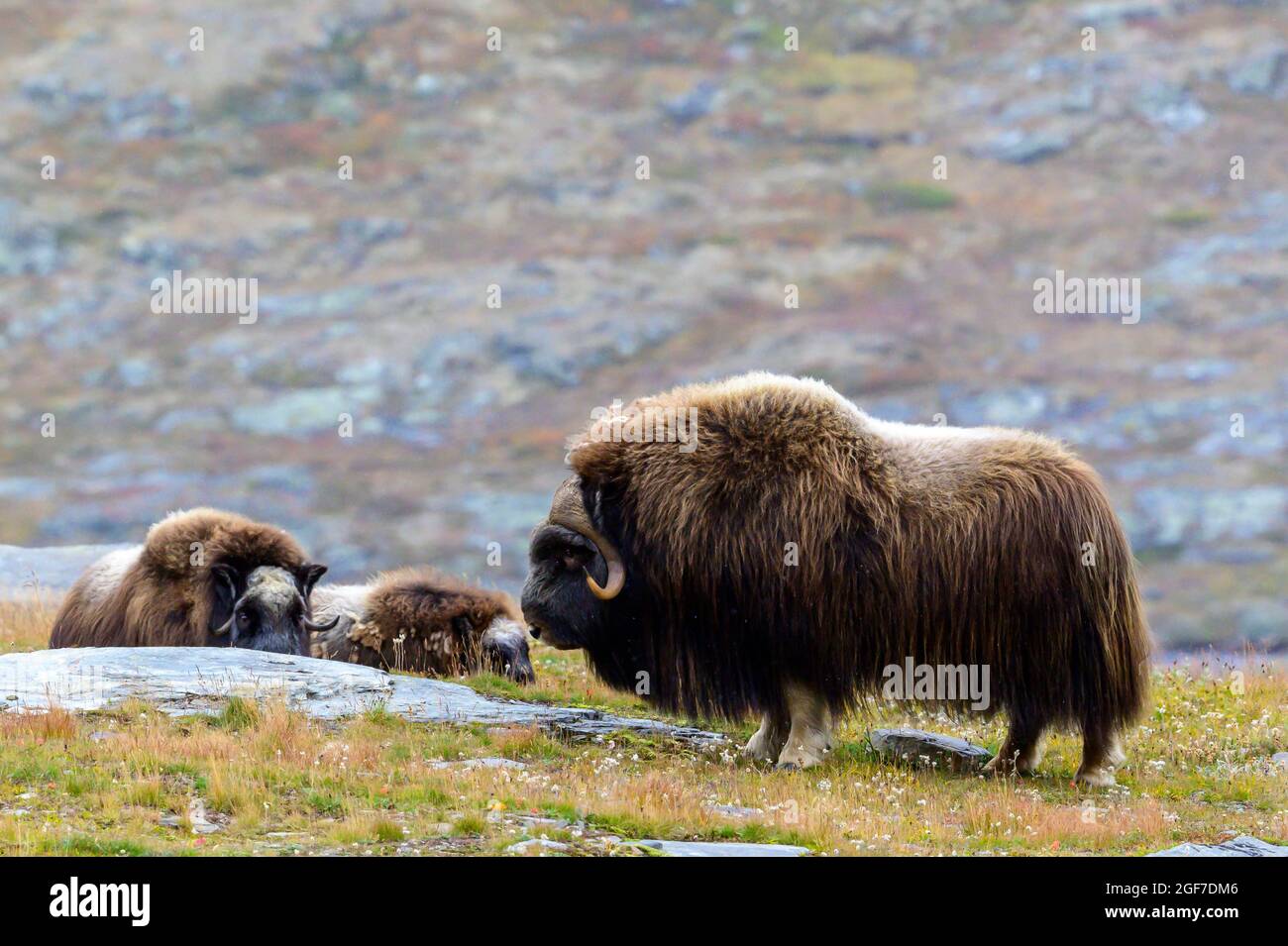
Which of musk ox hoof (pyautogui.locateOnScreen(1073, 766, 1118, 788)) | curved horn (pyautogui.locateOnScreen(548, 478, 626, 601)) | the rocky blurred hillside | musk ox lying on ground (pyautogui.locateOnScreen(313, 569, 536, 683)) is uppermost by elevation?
the rocky blurred hillside

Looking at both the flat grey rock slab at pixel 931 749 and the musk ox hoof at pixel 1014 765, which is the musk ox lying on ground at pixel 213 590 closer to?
the flat grey rock slab at pixel 931 749

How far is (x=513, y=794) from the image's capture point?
5.97m

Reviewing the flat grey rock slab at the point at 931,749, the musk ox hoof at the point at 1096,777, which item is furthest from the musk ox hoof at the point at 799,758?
the musk ox hoof at the point at 1096,777

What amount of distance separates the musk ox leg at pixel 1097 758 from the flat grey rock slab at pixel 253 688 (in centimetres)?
170

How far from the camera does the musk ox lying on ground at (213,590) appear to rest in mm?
8930

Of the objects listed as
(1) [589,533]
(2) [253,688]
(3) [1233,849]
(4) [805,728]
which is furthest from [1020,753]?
(2) [253,688]

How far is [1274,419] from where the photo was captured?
4712cm

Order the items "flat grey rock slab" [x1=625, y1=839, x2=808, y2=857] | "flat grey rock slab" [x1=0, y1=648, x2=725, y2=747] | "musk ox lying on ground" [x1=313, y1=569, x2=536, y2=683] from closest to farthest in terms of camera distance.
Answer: "flat grey rock slab" [x1=625, y1=839, x2=808, y2=857] → "flat grey rock slab" [x1=0, y1=648, x2=725, y2=747] → "musk ox lying on ground" [x1=313, y1=569, x2=536, y2=683]

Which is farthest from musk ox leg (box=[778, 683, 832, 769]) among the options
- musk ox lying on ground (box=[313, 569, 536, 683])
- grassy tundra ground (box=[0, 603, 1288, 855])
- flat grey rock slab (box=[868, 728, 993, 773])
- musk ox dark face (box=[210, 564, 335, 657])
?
musk ox dark face (box=[210, 564, 335, 657])

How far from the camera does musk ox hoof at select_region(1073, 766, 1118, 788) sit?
7.21 m

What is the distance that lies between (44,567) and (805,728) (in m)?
8.31

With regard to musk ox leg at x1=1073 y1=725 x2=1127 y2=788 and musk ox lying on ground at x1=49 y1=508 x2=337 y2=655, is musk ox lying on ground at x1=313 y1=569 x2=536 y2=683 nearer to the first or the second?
musk ox lying on ground at x1=49 y1=508 x2=337 y2=655

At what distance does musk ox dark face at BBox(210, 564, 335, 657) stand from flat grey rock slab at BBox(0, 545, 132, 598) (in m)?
3.99
